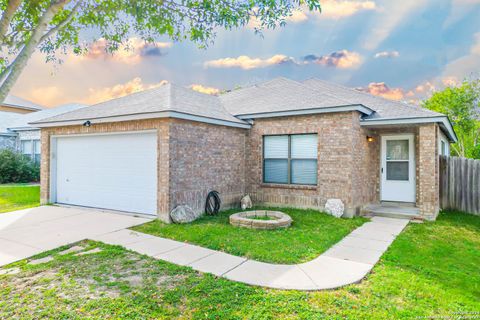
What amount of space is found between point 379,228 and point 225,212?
456cm

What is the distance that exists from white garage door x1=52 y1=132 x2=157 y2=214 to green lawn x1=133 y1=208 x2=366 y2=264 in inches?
59.0

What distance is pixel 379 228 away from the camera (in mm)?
7781

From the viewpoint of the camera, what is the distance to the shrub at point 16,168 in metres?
17.6

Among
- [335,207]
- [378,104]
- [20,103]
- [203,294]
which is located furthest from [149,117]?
[20,103]

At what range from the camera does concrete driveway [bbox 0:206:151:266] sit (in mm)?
5883

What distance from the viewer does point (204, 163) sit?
9.04m

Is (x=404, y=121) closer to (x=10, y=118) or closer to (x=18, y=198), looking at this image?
(x=18, y=198)

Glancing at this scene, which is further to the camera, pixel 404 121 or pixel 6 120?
pixel 6 120

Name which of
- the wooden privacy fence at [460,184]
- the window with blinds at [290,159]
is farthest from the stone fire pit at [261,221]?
Result: the wooden privacy fence at [460,184]

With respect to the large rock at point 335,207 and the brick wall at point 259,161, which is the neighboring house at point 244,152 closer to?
the brick wall at point 259,161

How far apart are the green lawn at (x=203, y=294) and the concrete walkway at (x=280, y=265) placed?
0.72ft

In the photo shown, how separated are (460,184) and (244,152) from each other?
25.8 ft

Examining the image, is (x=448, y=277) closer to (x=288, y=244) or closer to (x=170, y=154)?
(x=288, y=244)

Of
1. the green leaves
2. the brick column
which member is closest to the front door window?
the brick column
